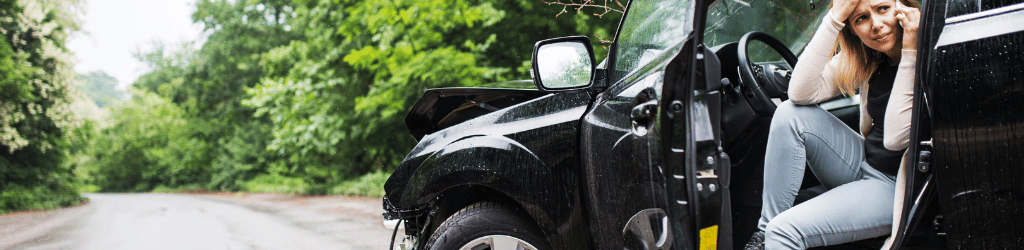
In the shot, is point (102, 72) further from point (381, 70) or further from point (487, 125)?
point (487, 125)

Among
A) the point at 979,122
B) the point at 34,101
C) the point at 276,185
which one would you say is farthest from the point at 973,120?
the point at 276,185

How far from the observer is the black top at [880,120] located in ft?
6.13

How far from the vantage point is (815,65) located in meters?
1.95

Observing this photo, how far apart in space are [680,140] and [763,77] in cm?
111

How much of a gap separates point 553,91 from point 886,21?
989 mm

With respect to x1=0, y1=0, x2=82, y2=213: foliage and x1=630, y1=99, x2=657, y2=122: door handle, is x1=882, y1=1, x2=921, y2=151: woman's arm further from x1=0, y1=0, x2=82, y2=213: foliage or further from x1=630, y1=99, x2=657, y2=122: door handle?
x1=0, y1=0, x2=82, y2=213: foliage

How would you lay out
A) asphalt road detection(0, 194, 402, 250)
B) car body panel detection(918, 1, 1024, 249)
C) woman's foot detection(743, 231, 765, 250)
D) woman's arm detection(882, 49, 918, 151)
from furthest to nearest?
asphalt road detection(0, 194, 402, 250)
woman's foot detection(743, 231, 765, 250)
woman's arm detection(882, 49, 918, 151)
car body panel detection(918, 1, 1024, 249)

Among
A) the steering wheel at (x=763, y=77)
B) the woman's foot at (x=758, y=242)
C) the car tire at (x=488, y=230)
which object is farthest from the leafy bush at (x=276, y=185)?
the woman's foot at (x=758, y=242)

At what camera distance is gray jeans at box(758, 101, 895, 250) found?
1.81 meters

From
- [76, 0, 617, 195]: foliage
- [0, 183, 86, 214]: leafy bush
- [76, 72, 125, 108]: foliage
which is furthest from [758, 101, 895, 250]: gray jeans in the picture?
[76, 72, 125, 108]: foliage

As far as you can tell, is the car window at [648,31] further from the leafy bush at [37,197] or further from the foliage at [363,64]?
the leafy bush at [37,197]

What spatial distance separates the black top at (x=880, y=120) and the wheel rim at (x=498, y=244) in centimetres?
112

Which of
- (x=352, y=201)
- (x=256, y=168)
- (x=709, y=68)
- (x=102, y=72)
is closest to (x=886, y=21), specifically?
(x=709, y=68)

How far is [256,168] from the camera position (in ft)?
95.6
